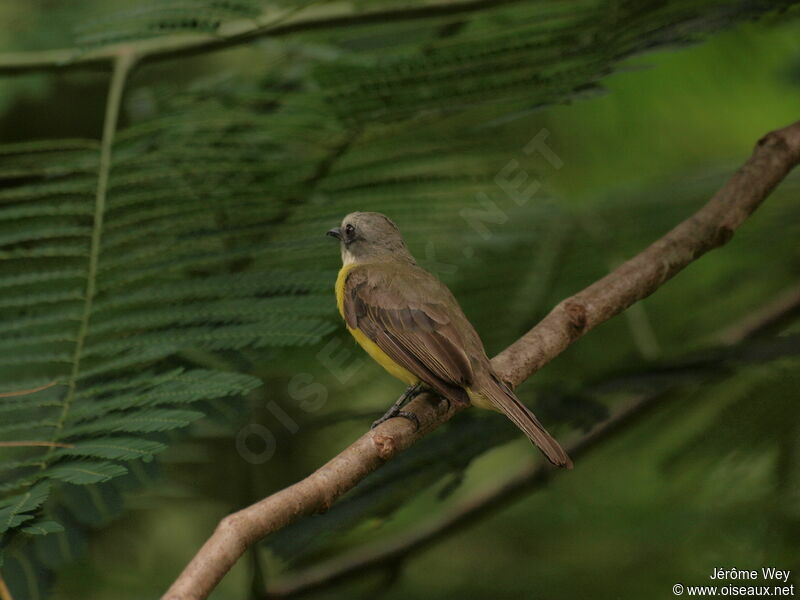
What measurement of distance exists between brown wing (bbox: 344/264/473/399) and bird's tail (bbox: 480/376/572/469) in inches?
4.2

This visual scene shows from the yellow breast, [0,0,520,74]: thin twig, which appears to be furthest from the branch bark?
[0,0,520,74]: thin twig

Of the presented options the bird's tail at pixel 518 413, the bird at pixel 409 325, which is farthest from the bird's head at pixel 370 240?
the bird's tail at pixel 518 413

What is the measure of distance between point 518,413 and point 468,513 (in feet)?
2.97

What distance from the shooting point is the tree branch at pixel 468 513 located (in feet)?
12.3

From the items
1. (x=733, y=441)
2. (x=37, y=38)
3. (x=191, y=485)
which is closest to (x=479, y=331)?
(x=733, y=441)

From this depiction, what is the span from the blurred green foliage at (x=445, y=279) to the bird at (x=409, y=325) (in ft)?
0.58

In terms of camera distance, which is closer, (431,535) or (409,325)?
(409,325)

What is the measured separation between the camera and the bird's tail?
9.52 feet

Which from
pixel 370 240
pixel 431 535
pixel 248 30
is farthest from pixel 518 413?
pixel 248 30

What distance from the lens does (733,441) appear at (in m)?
3.33

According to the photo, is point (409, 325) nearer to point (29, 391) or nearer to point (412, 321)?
point (412, 321)

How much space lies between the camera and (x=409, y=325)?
11.9ft

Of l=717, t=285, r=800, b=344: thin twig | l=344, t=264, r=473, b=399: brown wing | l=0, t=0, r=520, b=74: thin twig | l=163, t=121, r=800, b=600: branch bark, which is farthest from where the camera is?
l=717, t=285, r=800, b=344: thin twig

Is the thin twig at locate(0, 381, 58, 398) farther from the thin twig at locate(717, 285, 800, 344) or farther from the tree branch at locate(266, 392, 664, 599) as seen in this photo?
the thin twig at locate(717, 285, 800, 344)
